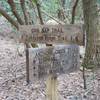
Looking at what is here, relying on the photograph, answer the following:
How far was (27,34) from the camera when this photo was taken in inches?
102

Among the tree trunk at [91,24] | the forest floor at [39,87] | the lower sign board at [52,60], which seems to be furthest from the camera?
the tree trunk at [91,24]

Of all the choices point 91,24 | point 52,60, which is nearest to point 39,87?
point 91,24

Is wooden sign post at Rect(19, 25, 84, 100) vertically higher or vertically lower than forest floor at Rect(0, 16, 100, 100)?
higher

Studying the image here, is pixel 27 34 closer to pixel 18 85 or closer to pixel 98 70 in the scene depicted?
pixel 18 85

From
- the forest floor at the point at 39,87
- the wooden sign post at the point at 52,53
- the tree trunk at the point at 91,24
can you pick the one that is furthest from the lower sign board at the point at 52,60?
the tree trunk at the point at 91,24

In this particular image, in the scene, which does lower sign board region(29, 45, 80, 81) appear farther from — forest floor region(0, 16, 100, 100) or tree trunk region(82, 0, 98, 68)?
tree trunk region(82, 0, 98, 68)

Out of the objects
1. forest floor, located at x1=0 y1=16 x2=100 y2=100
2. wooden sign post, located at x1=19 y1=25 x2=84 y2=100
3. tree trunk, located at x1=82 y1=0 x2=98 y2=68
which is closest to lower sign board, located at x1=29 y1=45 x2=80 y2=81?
wooden sign post, located at x1=19 y1=25 x2=84 y2=100

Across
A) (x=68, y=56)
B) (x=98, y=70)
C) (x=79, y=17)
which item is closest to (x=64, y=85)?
(x=98, y=70)

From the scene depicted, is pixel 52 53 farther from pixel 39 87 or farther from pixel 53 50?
pixel 39 87

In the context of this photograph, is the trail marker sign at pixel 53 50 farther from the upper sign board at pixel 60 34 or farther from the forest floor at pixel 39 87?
the forest floor at pixel 39 87

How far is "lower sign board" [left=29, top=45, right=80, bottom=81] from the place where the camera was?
2.41 meters

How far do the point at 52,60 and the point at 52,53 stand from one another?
6cm

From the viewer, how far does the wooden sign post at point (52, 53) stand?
7.93 feet

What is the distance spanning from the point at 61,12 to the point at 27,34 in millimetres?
3772
